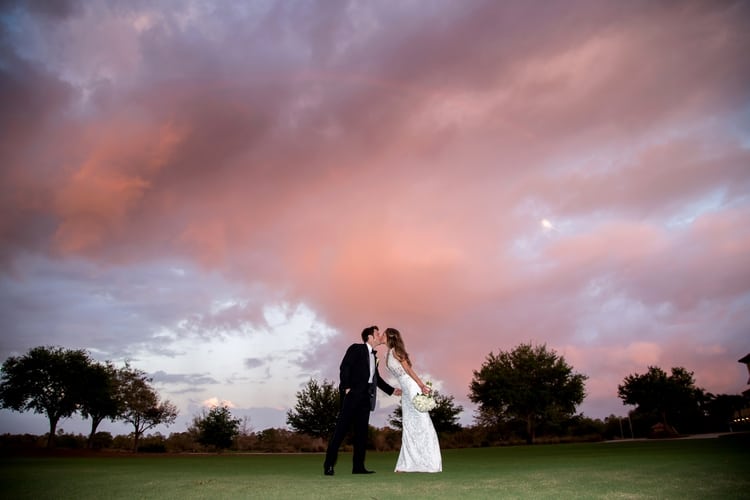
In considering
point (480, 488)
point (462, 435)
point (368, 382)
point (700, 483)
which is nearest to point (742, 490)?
point (700, 483)

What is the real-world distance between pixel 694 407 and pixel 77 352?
2055 inches

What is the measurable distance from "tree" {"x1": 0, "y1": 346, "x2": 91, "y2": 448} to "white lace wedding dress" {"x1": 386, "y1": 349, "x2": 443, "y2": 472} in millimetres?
34707

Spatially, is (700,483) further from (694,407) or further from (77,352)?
(694,407)

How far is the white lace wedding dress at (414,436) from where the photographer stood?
28.9 ft

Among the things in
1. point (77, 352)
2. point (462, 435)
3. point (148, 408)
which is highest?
point (77, 352)

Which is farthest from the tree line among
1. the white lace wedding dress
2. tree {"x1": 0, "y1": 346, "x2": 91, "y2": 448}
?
the white lace wedding dress

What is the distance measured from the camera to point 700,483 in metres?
5.26

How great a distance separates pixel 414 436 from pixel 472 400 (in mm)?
35847

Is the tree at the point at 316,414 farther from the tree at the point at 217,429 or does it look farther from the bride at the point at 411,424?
the bride at the point at 411,424

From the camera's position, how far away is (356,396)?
8.62 metres

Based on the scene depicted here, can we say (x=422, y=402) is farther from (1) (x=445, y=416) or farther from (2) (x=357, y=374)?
(1) (x=445, y=416)

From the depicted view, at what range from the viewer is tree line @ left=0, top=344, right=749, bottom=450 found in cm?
3497

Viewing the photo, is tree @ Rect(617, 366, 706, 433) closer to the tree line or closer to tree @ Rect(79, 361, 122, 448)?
the tree line

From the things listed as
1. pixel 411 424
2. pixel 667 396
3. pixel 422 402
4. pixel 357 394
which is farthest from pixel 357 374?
pixel 667 396
